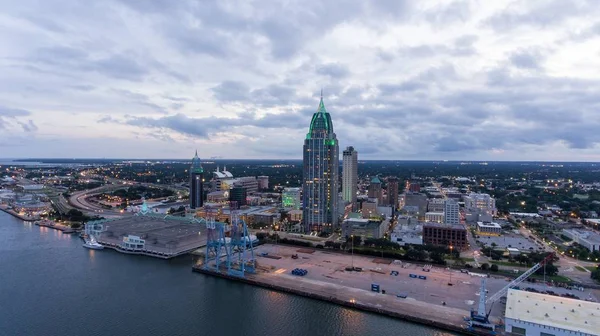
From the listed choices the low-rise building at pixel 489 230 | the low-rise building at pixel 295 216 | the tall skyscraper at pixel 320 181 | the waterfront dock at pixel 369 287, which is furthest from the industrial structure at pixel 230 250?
the low-rise building at pixel 489 230

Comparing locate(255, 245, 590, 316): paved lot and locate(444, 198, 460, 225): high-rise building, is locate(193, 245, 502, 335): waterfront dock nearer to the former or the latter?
locate(255, 245, 590, 316): paved lot

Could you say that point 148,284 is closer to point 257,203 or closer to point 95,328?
point 95,328

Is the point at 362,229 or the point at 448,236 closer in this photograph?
the point at 448,236

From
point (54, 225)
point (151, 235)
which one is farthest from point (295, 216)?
point (54, 225)

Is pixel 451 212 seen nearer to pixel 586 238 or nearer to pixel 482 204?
pixel 482 204

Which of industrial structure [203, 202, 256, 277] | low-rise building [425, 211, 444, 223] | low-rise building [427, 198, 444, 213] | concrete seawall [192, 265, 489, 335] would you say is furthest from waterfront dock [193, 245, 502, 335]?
low-rise building [427, 198, 444, 213]

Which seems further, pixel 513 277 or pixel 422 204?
pixel 422 204

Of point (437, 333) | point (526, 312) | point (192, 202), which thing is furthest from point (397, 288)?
point (192, 202)
